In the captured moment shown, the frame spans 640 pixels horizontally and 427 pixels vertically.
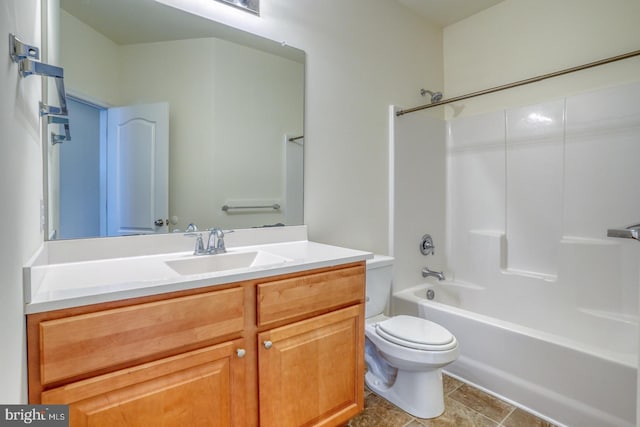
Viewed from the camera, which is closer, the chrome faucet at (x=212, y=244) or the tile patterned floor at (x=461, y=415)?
the chrome faucet at (x=212, y=244)

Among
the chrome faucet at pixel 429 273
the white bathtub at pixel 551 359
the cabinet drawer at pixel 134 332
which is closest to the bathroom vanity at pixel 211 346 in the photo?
the cabinet drawer at pixel 134 332

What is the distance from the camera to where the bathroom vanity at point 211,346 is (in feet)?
2.59

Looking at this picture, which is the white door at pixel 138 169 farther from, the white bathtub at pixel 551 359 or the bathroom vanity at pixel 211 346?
the white bathtub at pixel 551 359

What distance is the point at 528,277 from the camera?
2.24m

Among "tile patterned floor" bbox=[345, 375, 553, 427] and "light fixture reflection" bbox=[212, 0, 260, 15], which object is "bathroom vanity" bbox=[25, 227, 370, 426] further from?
"light fixture reflection" bbox=[212, 0, 260, 15]

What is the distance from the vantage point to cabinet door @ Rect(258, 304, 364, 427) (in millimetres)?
1141

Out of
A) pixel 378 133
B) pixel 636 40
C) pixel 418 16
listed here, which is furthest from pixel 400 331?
pixel 418 16

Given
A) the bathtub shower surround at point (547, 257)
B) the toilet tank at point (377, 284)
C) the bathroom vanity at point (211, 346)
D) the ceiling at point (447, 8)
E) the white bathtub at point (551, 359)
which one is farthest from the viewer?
the ceiling at point (447, 8)

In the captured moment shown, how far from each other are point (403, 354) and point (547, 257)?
1377 millimetres

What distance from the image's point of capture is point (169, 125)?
4.81 feet

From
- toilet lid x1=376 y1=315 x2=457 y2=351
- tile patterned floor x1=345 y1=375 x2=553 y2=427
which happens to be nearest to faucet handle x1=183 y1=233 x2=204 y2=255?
toilet lid x1=376 y1=315 x2=457 y2=351

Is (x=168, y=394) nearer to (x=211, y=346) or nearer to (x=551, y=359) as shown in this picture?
(x=211, y=346)

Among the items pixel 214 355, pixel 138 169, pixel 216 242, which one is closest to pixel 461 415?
pixel 214 355

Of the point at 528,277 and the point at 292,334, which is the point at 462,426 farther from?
the point at 528,277
